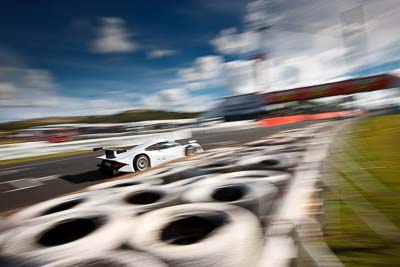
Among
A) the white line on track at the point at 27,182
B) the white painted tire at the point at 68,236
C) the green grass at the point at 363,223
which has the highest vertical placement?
the white line on track at the point at 27,182

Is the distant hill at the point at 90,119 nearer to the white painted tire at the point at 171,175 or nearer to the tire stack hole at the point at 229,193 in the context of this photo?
the white painted tire at the point at 171,175

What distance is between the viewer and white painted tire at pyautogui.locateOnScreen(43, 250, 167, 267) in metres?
2.44

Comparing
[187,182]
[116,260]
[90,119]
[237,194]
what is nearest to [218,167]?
[187,182]

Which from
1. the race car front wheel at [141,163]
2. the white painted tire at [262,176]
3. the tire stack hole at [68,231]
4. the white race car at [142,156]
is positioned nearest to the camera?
the tire stack hole at [68,231]

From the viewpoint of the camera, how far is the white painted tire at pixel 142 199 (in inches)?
152

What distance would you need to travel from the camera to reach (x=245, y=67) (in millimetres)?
6203

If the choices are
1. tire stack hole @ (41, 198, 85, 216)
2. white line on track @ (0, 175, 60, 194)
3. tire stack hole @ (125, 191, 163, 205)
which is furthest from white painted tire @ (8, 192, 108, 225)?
white line on track @ (0, 175, 60, 194)

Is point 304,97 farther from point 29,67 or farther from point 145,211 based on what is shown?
point 29,67

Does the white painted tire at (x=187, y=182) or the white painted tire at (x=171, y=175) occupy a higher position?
the white painted tire at (x=171, y=175)

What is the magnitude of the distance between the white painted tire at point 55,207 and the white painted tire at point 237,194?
1.44m

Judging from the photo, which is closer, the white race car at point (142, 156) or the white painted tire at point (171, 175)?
the white painted tire at point (171, 175)

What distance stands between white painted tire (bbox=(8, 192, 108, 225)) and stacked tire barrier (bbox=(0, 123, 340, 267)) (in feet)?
0.06

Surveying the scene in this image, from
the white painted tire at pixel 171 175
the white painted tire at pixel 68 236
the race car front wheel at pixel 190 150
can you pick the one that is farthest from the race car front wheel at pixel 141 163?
the white painted tire at pixel 68 236

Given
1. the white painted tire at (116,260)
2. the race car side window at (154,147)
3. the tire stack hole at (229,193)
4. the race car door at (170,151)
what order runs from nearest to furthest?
the white painted tire at (116,260) < the tire stack hole at (229,193) < the race car side window at (154,147) < the race car door at (170,151)
